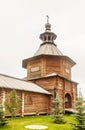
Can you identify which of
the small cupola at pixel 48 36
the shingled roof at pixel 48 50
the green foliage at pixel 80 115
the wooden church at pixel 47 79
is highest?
the small cupola at pixel 48 36

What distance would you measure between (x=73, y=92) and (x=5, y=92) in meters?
16.4

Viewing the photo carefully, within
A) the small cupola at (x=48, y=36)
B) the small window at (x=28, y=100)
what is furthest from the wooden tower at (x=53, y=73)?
the small window at (x=28, y=100)

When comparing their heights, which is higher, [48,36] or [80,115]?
[48,36]

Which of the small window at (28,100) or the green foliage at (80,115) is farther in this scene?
the small window at (28,100)

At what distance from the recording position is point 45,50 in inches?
1492

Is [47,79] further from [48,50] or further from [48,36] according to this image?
[48,36]

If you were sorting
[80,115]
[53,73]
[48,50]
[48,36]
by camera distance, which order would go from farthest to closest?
1. [48,36]
2. [48,50]
3. [53,73]
4. [80,115]

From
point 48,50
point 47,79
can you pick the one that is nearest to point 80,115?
point 47,79

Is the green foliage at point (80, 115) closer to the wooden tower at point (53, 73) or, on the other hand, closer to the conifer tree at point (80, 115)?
the conifer tree at point (80, 115)

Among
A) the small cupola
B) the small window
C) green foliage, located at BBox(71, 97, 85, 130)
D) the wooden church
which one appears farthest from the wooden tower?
green foliage, located at BBox(71, 97, 85, 130)

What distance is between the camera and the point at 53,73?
34562 mm

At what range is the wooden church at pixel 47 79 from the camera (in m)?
28.9

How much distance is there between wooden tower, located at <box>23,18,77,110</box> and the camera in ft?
108

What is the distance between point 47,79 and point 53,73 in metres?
1.63
